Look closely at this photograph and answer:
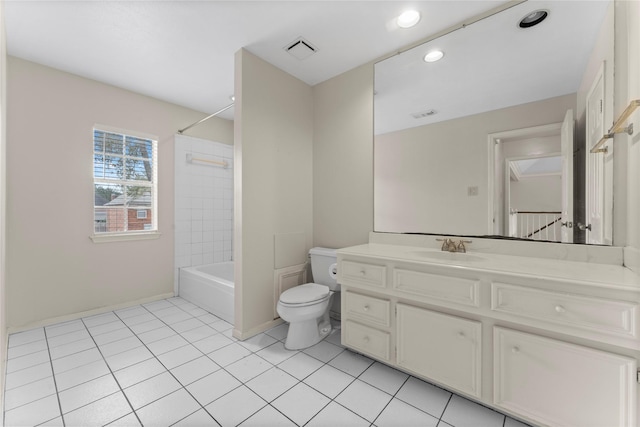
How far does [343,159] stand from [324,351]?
1678 millimetres

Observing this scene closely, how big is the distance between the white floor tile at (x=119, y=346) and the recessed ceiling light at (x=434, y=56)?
125 inches

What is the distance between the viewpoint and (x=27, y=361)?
184 centimetres

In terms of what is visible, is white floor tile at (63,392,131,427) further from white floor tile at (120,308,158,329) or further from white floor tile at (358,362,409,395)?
white floor tile at (358,362,409,395)

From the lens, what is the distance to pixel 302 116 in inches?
106

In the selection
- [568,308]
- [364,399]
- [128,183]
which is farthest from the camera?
[128,183]

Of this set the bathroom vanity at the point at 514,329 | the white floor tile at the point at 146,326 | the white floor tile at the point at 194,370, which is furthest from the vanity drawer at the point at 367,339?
the white floor tile at the point at 146,326

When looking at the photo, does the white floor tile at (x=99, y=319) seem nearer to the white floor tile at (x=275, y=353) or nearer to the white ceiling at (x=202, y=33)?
the white floor tile at (x=275, y=353)

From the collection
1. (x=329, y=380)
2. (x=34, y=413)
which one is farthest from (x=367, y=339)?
(x=34, y=413)

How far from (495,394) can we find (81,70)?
400 cm

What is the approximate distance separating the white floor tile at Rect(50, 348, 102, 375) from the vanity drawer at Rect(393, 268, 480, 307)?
7.22 feet

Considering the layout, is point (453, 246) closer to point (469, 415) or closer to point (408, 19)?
point (469, 415)

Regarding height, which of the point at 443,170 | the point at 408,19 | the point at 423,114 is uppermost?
the point at 408,19

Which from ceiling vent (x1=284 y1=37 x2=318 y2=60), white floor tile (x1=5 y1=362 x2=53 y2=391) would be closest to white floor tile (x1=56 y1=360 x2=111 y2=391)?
white floor tile (x1=5 y1=362 x2=53 y2=391)

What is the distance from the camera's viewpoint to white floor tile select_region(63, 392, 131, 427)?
1332mm
